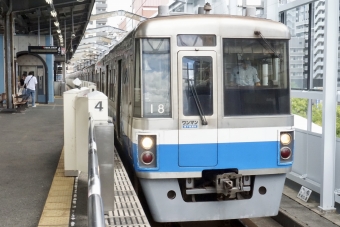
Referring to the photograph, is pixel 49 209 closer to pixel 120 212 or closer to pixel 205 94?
pixel 120 212

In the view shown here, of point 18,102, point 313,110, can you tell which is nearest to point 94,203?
point 313,110

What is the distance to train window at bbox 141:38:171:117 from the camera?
553cm

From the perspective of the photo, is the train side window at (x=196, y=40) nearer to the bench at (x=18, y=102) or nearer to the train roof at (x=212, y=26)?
the train roof at (x=212, y=26)

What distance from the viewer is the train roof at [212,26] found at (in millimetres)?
5523

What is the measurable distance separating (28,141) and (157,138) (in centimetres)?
541

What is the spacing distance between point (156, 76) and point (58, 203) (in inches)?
66.6

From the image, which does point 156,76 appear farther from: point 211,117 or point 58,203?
point 58,203

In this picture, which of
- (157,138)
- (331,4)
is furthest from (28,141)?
(331,4)

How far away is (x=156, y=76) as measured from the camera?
555 cm

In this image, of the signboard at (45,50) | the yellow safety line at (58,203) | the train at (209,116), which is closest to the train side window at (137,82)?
the train at (209,116)

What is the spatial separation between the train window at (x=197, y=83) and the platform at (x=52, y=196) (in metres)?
1.17

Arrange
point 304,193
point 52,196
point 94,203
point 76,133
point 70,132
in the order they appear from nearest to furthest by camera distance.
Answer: point 94,203
point 52,196
point 76,133
point 70,132
point 304,193

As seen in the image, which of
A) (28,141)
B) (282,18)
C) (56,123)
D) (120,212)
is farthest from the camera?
(56,123)

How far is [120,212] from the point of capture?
4758mm
